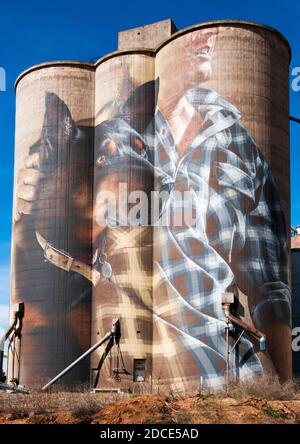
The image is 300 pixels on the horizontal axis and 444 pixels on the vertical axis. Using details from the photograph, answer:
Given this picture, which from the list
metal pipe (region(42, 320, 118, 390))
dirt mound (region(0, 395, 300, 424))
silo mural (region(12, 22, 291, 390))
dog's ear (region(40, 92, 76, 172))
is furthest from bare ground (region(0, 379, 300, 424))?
dog's ear (region(40, 92, 76, 172))

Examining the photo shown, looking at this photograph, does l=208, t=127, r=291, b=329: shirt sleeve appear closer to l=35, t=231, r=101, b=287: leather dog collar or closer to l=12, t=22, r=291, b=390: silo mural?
l=12, t=22, r=291, b=390: silo mural

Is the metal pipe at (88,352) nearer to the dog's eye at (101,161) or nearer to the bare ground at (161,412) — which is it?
the dog's eye at (101,161)

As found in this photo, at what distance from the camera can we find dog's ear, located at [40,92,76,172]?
46.2 metres

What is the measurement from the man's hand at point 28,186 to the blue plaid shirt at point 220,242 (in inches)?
371

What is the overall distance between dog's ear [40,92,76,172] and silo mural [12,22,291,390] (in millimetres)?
74

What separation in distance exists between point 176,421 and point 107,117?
84.7 ft

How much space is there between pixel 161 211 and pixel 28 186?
947cm

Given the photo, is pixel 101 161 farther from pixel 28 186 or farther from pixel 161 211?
pixel 161 211

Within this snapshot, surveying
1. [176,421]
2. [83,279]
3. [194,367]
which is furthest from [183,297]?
[176,421]

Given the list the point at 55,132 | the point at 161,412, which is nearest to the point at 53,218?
the point at 55,132

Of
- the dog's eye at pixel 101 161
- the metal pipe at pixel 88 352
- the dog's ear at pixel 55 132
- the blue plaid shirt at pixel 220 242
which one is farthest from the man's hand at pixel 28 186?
the metal pipe at pixel 88 352

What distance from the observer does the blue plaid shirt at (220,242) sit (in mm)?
39156

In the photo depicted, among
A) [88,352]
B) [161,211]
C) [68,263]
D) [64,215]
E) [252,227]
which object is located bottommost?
[88,352]

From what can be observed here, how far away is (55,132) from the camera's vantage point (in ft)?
152
